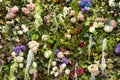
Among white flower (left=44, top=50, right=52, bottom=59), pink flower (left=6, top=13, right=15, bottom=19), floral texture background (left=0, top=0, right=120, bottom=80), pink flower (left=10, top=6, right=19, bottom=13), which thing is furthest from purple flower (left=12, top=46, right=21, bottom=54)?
pink flower (left=10, top=6, right=19, bottom=13)

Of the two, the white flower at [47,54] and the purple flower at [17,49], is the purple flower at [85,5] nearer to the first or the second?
the white flower at [47,54]

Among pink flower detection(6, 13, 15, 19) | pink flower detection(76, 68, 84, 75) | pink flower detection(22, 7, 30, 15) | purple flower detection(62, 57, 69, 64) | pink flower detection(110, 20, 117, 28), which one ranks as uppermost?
pink flower detection(22, 7, 30, 15)

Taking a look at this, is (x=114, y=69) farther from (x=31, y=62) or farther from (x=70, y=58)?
(x=31, y=62)

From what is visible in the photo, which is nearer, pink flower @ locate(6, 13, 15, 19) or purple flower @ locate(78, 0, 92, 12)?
purple flower @ locate(78, 0, 92, 12)

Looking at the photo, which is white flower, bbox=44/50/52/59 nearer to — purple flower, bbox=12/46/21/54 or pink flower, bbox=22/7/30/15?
purple flower, bbox=12/46/21/54

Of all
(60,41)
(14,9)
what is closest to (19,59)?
(60,41)

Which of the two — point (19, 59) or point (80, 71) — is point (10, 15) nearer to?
point (19, 59)

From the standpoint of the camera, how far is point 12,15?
188 inches

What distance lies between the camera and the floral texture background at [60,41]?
377 centimetres

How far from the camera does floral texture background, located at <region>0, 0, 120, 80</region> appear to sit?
3768mm

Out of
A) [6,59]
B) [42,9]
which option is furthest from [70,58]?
[42,9]

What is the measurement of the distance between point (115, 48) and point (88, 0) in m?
1.05

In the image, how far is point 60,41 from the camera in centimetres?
416

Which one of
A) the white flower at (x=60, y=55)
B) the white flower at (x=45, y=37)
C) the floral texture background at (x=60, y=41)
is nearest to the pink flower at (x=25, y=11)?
the floral texture background at (x=60, y=41)
